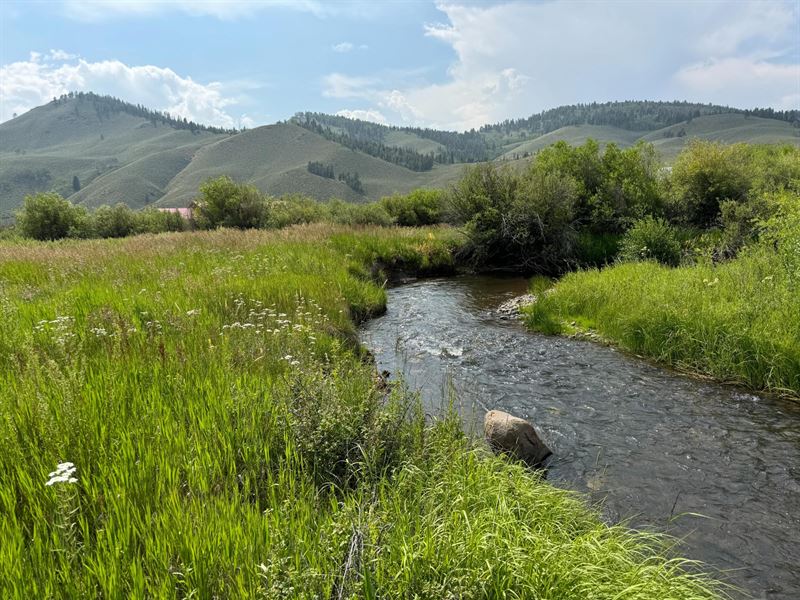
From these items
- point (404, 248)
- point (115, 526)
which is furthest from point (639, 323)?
point (404, 248)

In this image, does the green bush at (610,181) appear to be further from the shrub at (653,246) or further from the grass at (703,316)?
the grass at (703,316)

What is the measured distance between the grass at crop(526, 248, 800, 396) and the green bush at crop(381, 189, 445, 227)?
74.0ft

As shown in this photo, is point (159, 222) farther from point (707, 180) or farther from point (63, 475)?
point (707, 180)

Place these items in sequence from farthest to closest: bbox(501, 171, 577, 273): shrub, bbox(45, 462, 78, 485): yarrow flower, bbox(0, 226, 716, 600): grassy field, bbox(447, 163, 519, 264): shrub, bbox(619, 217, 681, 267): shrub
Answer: bbox(447, 163, 519, 264): shrub → bbox(501, 171, 577, 273): shrub → bbox(619, 217, 681, 267): shrub → bbox(0, 226, 716, 600): grassy field → bbox(45, 462, 78, 485): yarrow flower

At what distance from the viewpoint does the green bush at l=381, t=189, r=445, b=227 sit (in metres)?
35.3

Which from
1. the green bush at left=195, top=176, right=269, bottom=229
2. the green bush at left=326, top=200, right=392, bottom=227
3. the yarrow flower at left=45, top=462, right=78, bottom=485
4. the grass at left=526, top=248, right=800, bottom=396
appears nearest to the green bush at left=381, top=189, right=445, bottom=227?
the green bush at left=326, top=200, right=392, bottom=227

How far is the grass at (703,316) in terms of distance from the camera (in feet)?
27.1

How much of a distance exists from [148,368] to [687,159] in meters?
28.5

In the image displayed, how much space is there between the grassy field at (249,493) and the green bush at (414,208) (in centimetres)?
2966

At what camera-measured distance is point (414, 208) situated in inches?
1428

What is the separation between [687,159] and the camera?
23.7 meters

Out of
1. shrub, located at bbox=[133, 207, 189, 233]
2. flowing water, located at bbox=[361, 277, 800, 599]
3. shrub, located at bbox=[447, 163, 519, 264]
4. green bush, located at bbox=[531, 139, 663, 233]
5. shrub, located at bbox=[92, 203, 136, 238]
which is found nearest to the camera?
flowing water, located at bbox=[361, 277, 800, 599]

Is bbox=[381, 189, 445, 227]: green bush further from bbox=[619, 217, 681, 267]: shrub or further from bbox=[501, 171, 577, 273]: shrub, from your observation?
bbox=[619, 217, 681, 267]: shrub

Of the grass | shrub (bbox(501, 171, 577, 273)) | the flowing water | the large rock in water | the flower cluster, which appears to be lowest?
the flowing water
